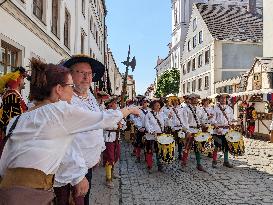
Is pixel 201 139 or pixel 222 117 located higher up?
pixel 222 117

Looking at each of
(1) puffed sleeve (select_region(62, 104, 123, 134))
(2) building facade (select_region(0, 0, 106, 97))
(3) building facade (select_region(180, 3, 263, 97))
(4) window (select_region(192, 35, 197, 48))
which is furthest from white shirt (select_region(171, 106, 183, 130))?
(4) window (select_region(192, 35, 197, 48))

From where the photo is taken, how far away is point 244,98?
20.4 m

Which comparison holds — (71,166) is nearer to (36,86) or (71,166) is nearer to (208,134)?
(36,86)

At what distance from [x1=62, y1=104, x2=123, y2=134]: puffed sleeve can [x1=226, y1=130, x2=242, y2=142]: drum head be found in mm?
7030

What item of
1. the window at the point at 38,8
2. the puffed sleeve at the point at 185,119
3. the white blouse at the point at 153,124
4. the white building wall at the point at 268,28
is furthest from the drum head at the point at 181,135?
the white building wall at the point at 268,28

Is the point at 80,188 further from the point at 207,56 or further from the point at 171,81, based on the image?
the point at 171,81

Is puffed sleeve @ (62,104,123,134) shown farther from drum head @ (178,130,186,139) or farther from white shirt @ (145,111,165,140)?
drum head @ (178,130,186,139)

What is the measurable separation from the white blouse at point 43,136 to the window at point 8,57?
5.99 meters

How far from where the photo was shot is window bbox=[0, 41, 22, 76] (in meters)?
8.00

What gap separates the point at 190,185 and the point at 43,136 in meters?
5.78

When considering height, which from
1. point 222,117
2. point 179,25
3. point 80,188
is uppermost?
point 179,25

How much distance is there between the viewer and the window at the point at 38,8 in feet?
33.9

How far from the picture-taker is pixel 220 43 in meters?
33.5

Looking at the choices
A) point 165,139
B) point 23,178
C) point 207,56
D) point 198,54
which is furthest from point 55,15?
point 198,54
